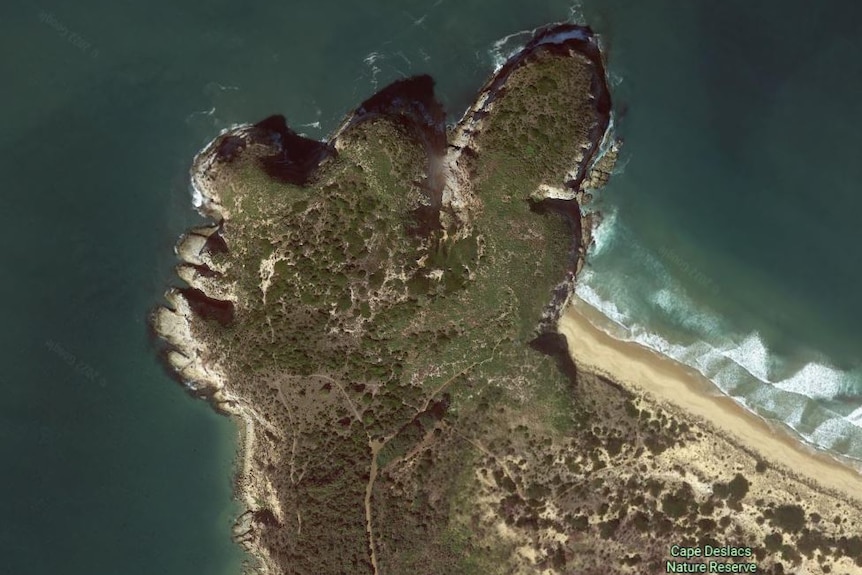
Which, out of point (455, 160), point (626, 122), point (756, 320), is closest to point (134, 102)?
point (455, 160)

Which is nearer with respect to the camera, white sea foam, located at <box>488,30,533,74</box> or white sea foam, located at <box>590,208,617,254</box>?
white sea foam, located at <box>488,30,533,74</box>

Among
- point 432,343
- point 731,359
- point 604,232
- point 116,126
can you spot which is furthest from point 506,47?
point 116,126

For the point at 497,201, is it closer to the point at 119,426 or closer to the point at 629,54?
the point at 629,54

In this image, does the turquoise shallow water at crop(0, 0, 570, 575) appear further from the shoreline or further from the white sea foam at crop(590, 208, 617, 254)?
the shoreline

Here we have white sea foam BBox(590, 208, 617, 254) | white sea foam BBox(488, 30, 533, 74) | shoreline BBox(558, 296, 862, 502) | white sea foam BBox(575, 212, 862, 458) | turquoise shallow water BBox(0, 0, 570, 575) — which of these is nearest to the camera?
turquoise shallow water BBox(0, 0, 570, 575)

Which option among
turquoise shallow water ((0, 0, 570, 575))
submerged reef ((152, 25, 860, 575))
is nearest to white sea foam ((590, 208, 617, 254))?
submerged reef ((152, 25, 860, 575))

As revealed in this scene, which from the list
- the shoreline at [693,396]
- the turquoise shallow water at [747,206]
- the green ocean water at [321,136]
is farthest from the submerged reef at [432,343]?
the turquoise shallow water at [747,206]

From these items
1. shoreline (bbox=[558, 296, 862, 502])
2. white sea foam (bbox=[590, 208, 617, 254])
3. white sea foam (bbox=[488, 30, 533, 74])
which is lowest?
shoreline (bbox=[558, 296, 862, 502])

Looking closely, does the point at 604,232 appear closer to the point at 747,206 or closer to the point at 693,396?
the point at 747,206
